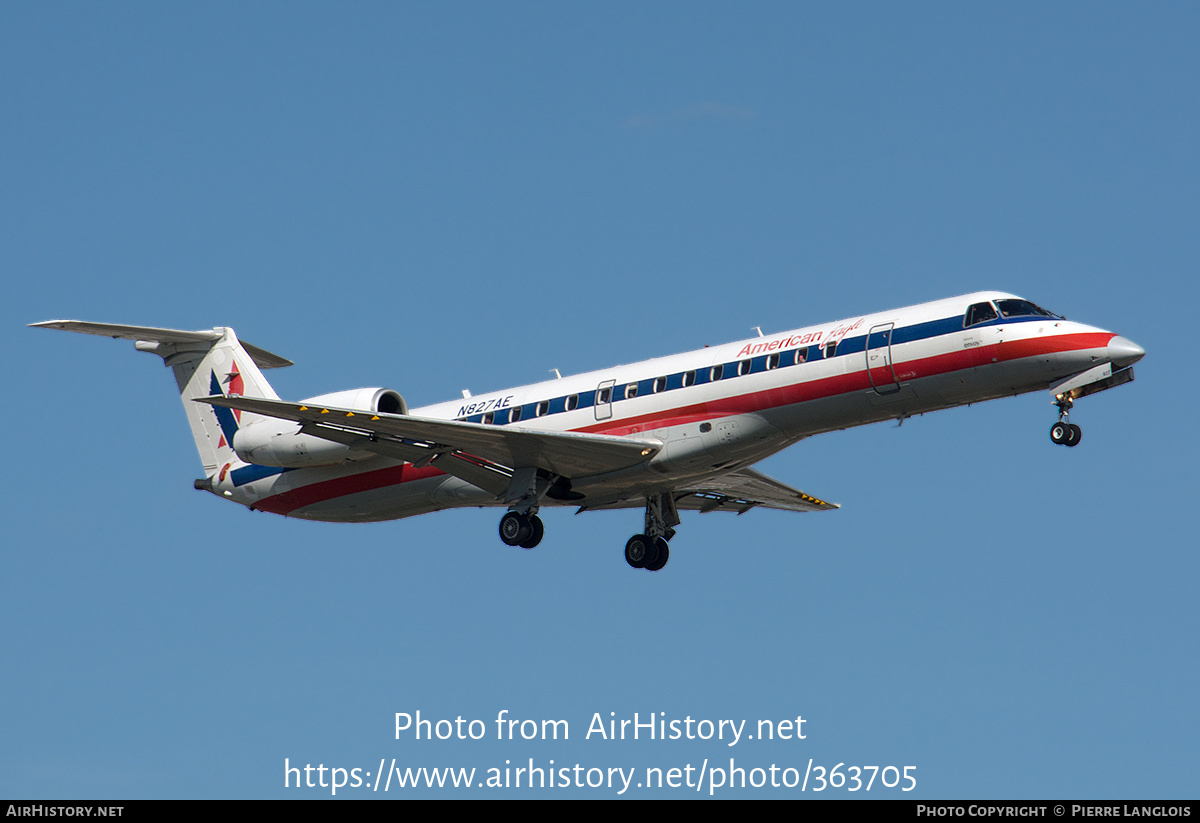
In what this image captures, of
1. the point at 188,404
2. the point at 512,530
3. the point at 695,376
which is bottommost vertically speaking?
the point at 512,530

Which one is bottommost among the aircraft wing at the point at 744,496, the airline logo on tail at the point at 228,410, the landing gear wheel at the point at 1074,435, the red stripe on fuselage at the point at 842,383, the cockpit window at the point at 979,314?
the landing gear wheel at the point at 1074,435

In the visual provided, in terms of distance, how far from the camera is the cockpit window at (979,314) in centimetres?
2545

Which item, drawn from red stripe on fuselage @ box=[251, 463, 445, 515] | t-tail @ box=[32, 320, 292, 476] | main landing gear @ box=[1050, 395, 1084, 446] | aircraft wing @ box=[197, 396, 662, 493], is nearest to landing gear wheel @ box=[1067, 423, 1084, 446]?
main landing gear @ box=[1050, 395, 1084, 446]

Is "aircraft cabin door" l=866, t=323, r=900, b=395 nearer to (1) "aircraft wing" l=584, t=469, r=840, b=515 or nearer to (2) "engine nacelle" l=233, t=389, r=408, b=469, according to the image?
(1) "aircraft wing" l=584, t=469, r=840, b=515

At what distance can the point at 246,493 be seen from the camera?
32.4 meters

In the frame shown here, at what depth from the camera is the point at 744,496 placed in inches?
1284


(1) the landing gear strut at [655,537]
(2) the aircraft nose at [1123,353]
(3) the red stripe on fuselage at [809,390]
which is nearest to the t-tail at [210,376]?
(3) the red stripe on fuselage at [809,390]

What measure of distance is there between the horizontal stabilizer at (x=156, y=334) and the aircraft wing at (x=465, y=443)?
4.60m

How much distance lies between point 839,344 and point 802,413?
134 cm

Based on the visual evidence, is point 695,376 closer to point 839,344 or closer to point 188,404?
point 839,344

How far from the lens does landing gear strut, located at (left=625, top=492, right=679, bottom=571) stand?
99.6 ft

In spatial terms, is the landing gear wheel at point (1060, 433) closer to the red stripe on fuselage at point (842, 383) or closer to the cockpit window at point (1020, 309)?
the red stripe on fuselage at point (842, 383)

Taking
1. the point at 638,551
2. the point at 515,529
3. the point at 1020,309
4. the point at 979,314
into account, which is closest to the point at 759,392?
the point at 979,314
